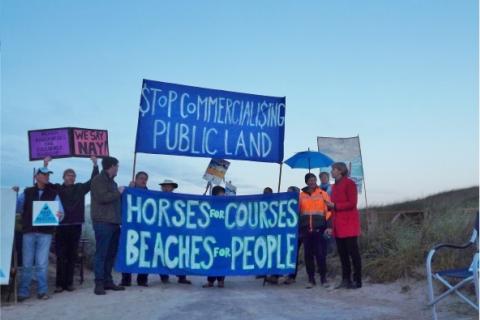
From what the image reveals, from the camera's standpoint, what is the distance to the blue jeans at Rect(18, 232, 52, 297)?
7.85 metres

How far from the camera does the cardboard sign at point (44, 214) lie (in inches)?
310

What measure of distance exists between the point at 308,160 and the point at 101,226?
184 inches

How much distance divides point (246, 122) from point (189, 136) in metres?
1.06

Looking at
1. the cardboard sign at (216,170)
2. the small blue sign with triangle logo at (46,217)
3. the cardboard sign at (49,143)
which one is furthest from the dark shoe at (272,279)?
the cardboard sign at (49,143)

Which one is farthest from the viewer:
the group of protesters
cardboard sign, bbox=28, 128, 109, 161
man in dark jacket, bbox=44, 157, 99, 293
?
cardboard sign, bbox=28, 128, 109, 161

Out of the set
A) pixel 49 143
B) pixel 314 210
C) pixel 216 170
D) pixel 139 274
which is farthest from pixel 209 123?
pixel 49 143

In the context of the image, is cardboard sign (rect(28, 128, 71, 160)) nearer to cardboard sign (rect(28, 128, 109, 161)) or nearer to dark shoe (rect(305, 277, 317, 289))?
cardboard sign (rect(28, 128, 109, 161))

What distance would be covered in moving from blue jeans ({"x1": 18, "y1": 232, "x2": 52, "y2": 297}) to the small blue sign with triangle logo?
0.63 ft

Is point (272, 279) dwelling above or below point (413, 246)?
below

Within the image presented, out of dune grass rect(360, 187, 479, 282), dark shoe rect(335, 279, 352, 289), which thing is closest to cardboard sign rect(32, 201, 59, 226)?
dark shoe rect(335, 279, 352, 289)

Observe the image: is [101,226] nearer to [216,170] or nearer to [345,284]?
[216,170]

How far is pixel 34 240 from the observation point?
26.1ft

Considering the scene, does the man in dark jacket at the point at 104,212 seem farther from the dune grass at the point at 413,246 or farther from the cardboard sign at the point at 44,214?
the dune grass at the point at 413,246

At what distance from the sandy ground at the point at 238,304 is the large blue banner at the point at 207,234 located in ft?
1.24
